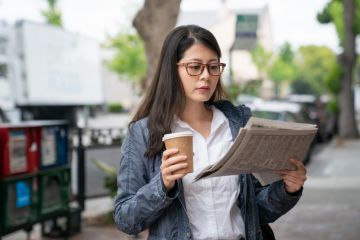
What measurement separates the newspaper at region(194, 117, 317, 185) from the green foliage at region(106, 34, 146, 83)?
41.6 m

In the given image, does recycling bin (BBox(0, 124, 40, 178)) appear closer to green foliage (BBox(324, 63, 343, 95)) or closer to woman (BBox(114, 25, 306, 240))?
woman (BBox(114, 25, 306, 240))

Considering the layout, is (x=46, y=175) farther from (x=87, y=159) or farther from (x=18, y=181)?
(x=87, y=159)

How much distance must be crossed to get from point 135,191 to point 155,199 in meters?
0.14

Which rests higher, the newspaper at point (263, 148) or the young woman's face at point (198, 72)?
the young woman's face at point (198, 72)

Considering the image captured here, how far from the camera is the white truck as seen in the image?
20.4 m

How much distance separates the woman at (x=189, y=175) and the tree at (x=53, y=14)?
44578mm

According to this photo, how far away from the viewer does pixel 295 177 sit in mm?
2188

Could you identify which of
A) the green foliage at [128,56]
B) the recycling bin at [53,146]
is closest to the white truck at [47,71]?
the recycling bin at [53,146]

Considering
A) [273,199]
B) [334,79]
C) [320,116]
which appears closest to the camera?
[273,199]

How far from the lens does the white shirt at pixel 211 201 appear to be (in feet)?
6.98

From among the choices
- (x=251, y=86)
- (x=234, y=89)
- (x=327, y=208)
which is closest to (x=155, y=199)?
(x=327, y=208)

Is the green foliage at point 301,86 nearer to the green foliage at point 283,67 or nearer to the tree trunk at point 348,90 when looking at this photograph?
the green foliage at point 283,67

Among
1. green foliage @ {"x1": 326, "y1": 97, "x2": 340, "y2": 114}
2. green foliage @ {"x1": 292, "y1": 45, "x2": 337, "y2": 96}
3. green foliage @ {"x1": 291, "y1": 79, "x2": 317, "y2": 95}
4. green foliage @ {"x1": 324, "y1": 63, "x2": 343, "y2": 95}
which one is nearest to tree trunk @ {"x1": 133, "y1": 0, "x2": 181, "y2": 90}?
green foliage @ {"x1": 324, "y1": 63, "x2": 343, "y2": 95}

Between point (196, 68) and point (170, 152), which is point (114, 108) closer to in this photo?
point (196, 68)
